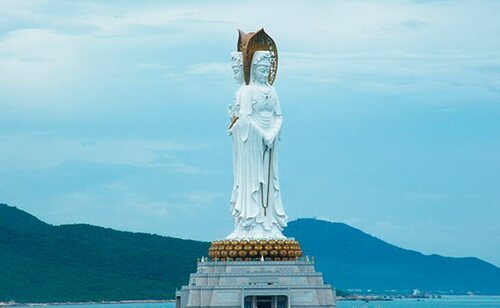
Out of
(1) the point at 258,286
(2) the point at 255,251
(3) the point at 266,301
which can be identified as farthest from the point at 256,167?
(3) the point at 266,301

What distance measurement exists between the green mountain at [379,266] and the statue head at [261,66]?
13512cm

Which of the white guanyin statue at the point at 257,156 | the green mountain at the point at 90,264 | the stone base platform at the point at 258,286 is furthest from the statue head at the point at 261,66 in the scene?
the green mountain at the point at 90,264

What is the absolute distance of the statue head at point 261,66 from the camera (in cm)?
3500

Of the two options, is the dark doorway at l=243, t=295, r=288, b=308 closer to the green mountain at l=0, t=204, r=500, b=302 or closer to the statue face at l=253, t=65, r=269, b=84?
the statue face at l=253, t=65, r=269, b=84

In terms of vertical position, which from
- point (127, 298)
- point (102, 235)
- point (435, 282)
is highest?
point (435, 282)

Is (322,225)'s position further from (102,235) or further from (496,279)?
(102,235)

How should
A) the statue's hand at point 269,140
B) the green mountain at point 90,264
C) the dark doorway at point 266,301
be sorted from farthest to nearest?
1. the green mountain at point 90,264
2. the statue's hand at point 269,140
3. the dark doorway at point 266,301

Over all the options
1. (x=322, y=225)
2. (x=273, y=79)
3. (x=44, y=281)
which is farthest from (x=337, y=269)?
(x=273, y=79)

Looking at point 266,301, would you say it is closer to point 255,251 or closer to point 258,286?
point 258,286

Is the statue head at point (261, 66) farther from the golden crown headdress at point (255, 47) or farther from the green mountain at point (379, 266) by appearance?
the green mountain at point (379, 266)

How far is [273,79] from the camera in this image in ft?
116

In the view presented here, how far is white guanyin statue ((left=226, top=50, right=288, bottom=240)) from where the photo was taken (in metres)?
34.6

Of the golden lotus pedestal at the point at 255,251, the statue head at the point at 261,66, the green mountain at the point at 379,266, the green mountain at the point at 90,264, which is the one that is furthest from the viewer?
the green mountain at the point at 379,266

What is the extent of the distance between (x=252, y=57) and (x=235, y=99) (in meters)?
1.02
